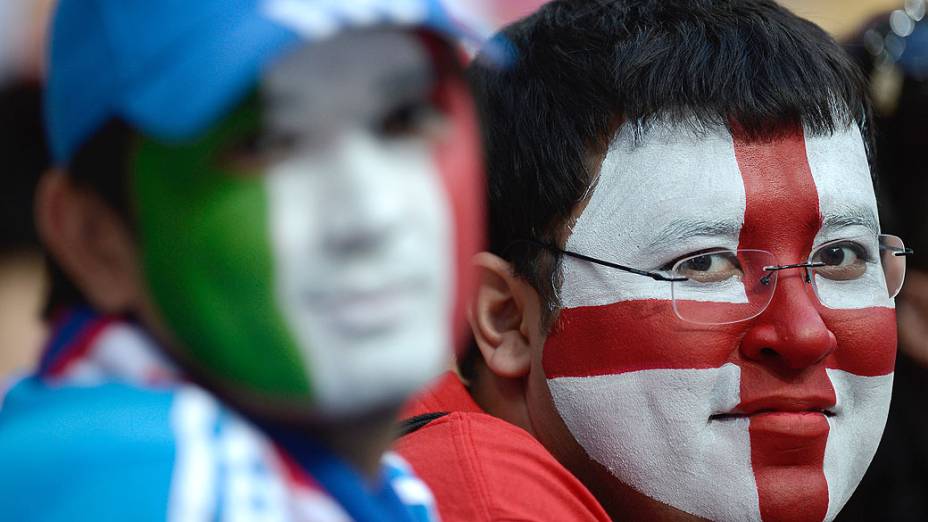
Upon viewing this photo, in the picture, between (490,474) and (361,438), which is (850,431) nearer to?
(490,474)

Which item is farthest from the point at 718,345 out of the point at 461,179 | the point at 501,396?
the point at 461,179

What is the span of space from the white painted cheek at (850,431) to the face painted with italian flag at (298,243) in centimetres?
96

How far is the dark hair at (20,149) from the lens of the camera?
100 cm

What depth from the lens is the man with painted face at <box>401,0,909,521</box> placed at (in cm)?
162

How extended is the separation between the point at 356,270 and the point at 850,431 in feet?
3.46

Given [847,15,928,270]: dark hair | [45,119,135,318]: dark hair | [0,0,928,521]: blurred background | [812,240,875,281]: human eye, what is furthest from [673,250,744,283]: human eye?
[847,15,928,270]: dark hair

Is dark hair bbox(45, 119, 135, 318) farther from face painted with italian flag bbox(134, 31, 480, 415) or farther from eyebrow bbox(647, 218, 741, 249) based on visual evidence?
eyebrow bbox(647, 218, 741, 249)

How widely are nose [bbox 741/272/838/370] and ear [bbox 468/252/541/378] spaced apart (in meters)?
0.31

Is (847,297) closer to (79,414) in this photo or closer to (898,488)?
(79,414)

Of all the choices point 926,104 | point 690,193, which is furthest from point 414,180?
point 926,104

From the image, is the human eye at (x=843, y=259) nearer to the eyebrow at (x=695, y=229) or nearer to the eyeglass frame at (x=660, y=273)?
the eyeglass frame at (x=660, y=273)

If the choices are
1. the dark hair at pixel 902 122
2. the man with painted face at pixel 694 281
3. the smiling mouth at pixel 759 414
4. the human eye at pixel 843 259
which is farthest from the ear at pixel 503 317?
the dark hair at pixel 902 122

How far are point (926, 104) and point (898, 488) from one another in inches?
38.8

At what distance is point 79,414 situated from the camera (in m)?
0.82
